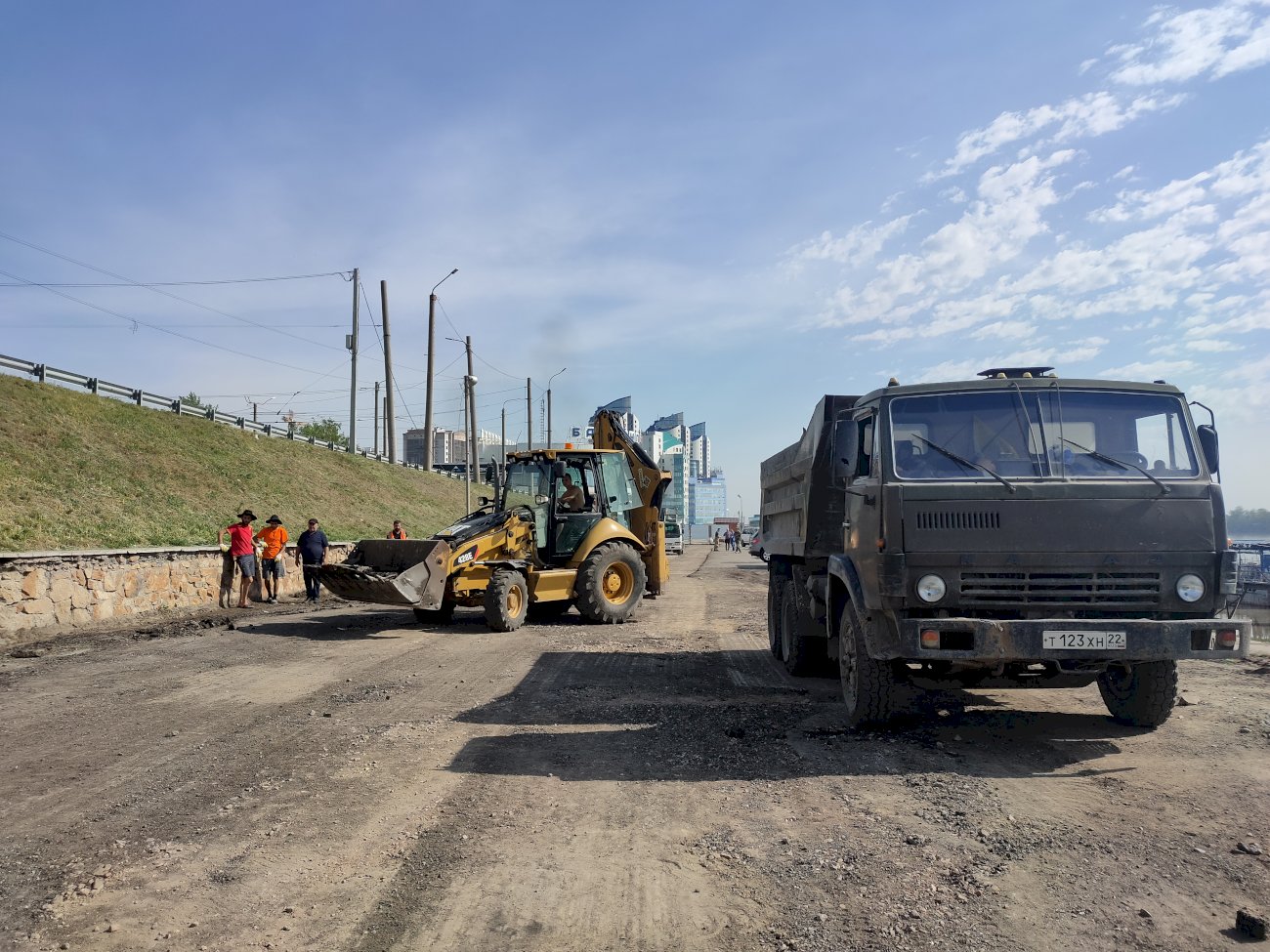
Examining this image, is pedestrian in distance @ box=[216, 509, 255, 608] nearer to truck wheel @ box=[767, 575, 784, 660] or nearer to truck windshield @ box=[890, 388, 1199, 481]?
truck wheel @ box=[767, 575, 784, 660]

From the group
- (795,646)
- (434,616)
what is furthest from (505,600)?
(795,646)

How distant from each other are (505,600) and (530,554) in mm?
1278

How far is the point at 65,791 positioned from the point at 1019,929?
5.08 meters

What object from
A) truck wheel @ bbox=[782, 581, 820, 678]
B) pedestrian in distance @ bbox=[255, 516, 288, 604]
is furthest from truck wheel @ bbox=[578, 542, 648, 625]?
pedestrian in distance @ bbox=[255, 516, 288, 604]

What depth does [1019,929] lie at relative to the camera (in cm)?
347

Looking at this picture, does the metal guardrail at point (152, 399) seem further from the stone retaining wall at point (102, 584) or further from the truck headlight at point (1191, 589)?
the truck headlight at point (1191, 589)

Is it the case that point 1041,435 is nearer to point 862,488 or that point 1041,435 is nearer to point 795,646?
point 862,488

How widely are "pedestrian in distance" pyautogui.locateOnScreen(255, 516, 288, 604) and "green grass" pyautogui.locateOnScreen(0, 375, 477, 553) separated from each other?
1443 mm

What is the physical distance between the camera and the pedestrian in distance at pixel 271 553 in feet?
57.4

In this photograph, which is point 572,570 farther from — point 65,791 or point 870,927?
point 870,927

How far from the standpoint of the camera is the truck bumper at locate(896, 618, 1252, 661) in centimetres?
552

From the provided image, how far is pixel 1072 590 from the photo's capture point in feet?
18.9

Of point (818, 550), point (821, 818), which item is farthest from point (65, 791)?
point (818, 550)

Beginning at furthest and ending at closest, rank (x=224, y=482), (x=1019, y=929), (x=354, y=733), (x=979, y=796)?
(x=224, y=482) < (x=354, y=733) < (x=979, y=796) < (x=1019, y=929)
